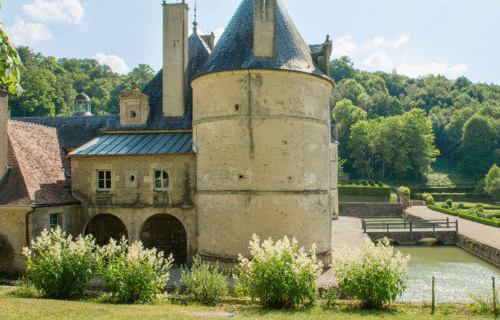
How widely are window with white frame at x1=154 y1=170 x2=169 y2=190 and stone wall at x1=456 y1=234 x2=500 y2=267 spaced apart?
1945 centimetres

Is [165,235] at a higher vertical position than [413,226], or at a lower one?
higher

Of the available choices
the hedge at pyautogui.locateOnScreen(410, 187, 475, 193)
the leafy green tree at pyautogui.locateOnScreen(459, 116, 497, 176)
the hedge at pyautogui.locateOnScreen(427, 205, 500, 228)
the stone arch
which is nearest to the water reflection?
the hedge at pyautogui.locateOnScreen(427, 205, 500, 228)

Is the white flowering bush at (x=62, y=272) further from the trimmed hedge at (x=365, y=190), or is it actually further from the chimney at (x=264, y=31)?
the trimmed hedge at (x=365, y=190)

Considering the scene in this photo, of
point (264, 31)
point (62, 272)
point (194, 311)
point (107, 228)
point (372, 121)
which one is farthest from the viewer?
point (372, 121)

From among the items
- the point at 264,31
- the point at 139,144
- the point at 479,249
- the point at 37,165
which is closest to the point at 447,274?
the point at 479,249

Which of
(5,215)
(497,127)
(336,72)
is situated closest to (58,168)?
(5,215)

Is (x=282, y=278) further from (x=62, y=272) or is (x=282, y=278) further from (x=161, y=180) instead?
(x=161, y=180)

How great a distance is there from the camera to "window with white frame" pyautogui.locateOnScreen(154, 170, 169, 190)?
19.3m

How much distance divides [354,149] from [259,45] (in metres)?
65.6

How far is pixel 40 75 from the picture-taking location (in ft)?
204

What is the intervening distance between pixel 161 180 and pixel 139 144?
2.30m

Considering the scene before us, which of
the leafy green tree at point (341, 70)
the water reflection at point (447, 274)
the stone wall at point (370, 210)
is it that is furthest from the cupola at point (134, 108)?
the leafy green tree at point (341, 70)

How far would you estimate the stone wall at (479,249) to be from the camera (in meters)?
24.2

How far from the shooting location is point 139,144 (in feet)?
66.3
